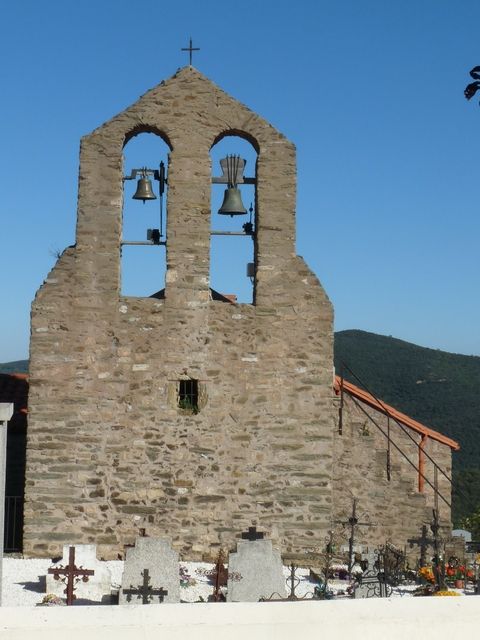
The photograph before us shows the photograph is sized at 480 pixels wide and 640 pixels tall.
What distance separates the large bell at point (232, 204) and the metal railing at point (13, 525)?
526 cm

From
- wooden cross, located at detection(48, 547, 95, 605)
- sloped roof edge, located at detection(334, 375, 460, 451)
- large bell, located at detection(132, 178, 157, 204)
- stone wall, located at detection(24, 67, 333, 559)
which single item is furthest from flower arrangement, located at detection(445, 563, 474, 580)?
large bell, located at detection(132, 178, 157, 204)

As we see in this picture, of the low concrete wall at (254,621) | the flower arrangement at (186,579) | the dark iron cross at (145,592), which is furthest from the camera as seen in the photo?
the flower arrangement at (186,579)

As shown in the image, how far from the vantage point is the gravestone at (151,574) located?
11023 mm

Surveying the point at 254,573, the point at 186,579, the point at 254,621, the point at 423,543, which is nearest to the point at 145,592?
the point at 254,573

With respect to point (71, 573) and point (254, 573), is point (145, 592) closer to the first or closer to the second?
point (71, 573)

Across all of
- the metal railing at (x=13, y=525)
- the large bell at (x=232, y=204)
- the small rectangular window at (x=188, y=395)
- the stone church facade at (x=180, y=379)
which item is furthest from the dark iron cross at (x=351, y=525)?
the metal railing at (x=13, y=525)

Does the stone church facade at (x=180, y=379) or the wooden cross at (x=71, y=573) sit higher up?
the stone church facade at (x=180, y=379)

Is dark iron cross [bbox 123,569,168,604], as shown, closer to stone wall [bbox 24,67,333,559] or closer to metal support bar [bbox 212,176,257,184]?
stone wall [bbox 24,67,333,559]

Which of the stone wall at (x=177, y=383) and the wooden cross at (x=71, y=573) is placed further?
the stone wall at (x=177, y=383)

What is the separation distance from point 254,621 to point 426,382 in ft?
184

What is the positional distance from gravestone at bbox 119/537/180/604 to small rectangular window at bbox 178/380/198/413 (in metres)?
2.83

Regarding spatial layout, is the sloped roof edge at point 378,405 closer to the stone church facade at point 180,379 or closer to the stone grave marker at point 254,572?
the stone church facade at point 180,379

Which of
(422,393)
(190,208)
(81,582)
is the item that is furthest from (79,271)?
(422,393)

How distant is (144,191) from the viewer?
14.7 m
